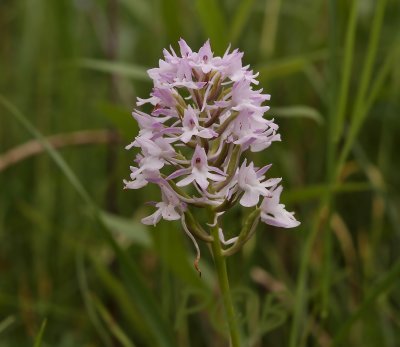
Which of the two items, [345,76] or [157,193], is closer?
[345,76]

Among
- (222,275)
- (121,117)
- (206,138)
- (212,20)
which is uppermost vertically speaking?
(212,20)

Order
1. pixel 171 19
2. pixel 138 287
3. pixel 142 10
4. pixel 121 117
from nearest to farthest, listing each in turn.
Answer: pixel 138 287
pixel 121 117
pixel 171 19
pixel 142 10

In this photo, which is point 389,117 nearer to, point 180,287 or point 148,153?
point 180,287

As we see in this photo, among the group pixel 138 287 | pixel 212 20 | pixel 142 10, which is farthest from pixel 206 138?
pixel 142 10

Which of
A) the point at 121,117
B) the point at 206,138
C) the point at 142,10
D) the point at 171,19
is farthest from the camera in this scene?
the point at 142,10

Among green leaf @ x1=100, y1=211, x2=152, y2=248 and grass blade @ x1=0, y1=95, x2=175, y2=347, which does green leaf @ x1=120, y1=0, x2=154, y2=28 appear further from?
grass blade @ x1=0, y1=95, x2=175, y2=347

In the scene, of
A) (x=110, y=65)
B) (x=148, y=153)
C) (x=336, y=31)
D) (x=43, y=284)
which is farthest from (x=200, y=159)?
(x=43, y=284)

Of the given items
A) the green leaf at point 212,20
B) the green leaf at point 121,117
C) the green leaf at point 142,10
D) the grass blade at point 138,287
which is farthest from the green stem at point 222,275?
the green leaf at point 142,10

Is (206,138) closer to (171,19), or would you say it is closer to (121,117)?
(121,117)
